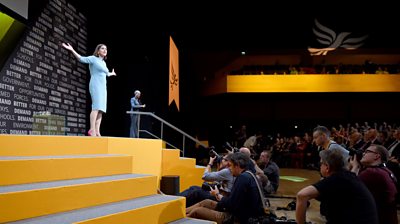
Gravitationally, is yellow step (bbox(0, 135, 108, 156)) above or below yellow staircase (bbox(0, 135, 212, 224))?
above

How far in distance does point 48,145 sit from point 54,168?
53cm

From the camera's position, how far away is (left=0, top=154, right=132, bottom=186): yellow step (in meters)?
2.75

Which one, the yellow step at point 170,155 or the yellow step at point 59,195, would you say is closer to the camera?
the yellow step at point 59,195

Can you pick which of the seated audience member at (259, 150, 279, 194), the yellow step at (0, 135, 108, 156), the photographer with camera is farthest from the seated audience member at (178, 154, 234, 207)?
the photographer with camera

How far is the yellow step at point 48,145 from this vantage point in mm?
3185

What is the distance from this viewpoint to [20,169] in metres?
2.82

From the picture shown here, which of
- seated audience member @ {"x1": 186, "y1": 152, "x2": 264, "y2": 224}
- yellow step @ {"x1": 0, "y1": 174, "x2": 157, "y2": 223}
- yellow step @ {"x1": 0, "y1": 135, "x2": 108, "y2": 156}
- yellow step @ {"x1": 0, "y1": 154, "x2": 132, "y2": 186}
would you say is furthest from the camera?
seated audience member @ {"x1": 186, "y1": 152, "x2": 264, "y2": 224}

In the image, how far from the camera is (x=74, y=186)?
2.87 m

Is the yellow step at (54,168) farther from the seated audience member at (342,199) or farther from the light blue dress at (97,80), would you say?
the seated audience member at (342,199)

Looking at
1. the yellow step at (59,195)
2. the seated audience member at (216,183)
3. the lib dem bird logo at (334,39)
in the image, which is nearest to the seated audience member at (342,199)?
the yellow step at (59,195)

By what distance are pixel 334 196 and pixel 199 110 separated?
13337 millimetres

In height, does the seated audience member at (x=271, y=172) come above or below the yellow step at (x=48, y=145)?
below

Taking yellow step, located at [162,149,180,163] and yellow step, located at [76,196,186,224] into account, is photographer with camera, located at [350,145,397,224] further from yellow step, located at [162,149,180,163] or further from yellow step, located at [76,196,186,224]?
yellow step, located at [162,149,180,163]

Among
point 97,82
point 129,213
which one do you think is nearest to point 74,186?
point 129,213
